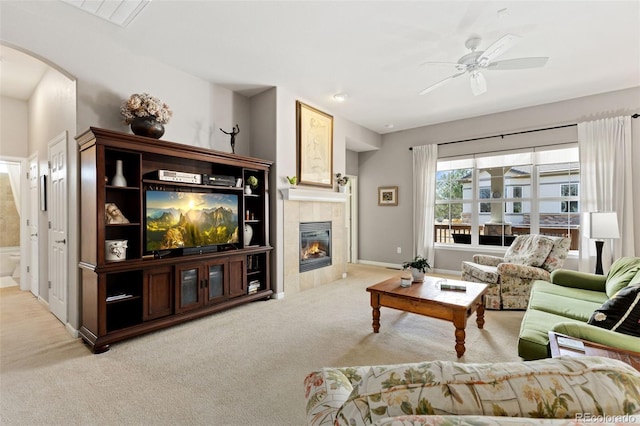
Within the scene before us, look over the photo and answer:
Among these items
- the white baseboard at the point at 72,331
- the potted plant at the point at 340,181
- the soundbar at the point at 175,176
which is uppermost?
the potted plant at the point at 340,181

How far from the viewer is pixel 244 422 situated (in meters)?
1.68

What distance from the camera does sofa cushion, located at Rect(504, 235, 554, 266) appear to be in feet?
12.2

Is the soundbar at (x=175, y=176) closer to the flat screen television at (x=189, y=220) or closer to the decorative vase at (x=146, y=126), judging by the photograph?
the flat screen television at (x=189, y=220)

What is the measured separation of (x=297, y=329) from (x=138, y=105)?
277 cm

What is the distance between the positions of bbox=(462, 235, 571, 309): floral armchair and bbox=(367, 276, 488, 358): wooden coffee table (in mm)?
771

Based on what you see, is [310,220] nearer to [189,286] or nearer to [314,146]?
[314,146]

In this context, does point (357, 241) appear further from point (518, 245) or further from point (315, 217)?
point (518, 245)

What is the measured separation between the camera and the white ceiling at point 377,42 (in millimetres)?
2518

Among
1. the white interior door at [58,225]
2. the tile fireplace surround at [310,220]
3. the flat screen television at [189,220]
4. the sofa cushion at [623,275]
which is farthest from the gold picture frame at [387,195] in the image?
the white interior door at [58,225]

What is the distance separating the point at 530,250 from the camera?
12.9 ft

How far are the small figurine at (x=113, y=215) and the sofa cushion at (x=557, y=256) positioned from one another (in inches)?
192

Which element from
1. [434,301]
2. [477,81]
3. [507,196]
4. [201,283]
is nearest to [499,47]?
[477,81]

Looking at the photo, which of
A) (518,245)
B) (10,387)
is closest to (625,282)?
(518,245)

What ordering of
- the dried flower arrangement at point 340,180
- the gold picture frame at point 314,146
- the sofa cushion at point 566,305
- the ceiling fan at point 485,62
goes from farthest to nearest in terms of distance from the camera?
the dried flower arrangement at point 340,180
the gold picture frame at point 314,146
the ceiling fan at point 485,62
the sofa cushion at point 566,305
